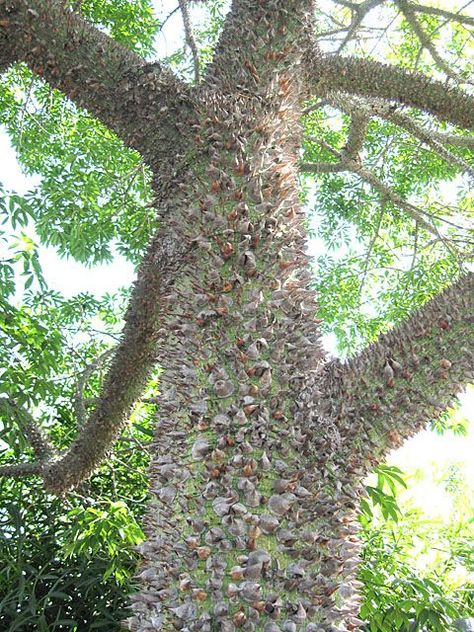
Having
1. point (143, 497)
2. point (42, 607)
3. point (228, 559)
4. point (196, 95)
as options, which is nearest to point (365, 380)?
point (228, 559)

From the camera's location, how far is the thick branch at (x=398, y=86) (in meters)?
2.25

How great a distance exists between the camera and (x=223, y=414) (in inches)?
48.8

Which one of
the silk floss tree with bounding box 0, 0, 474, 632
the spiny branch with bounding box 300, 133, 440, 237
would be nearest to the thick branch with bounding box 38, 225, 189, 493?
the silk floss tree with bounding box 0, 0, 474, 632

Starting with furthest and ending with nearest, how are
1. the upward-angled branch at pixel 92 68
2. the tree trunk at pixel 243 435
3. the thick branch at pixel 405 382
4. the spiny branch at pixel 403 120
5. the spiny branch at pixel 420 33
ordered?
1. the spiny branch at pixel 420 33
2. the spiny branch at pixel 403 120
3. the upward-angled branch at pixel 92 68
4. the thick branch at pixel 405 382
5. the tree trunk at pixel 243 435

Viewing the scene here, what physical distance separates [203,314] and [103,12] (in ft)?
11.8

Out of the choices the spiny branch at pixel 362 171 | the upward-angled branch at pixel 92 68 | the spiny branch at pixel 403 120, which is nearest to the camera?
the upward-angled branch at pixel 92 68

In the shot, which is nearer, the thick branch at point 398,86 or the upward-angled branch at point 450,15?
the thick branch at point 398,86

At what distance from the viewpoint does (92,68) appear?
1.97m

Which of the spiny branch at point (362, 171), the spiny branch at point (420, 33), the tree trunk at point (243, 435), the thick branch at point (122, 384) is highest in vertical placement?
the spiny branch at point (420, 33)

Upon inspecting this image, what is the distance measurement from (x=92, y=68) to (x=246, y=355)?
1158mm

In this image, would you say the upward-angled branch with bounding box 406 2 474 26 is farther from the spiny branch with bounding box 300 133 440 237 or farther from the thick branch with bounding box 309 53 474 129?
the thick branch with bounding box 309 53 474 129

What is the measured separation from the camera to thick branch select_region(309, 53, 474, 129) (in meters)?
2.25

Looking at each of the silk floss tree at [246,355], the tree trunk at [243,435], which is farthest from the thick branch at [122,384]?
the tree trunk at [243,435]

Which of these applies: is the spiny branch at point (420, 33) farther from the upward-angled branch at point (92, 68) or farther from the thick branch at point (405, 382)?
the thick branch at point (405, 382)
